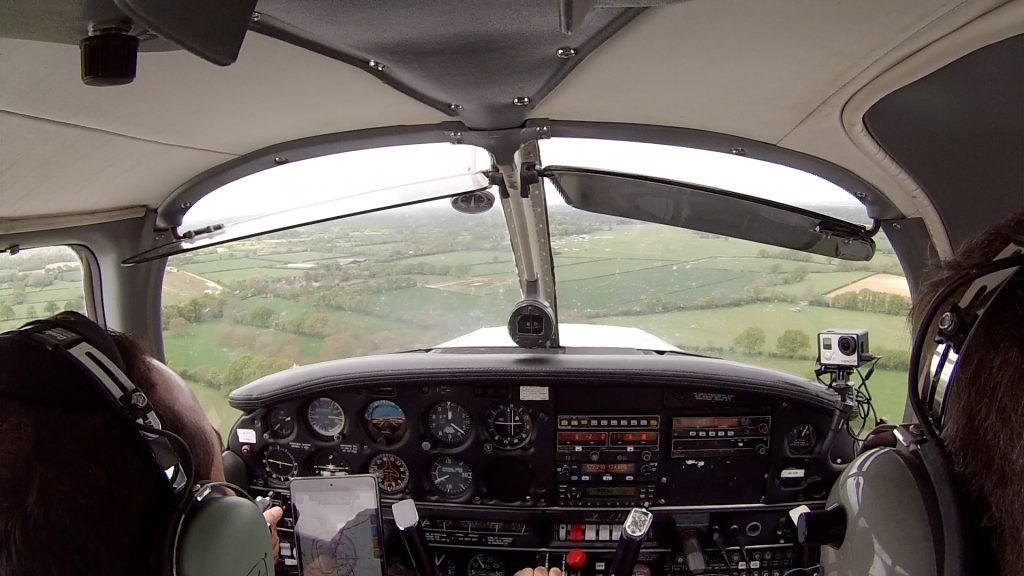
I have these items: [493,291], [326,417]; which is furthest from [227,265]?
[493,291]

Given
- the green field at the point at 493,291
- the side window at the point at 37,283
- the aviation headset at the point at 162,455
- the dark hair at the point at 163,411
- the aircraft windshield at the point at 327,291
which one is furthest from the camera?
the aircraft windshield at the point at 327,291

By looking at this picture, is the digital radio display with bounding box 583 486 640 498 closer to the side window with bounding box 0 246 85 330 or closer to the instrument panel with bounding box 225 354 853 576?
the instrument panel with bounding box 225 354 853 576

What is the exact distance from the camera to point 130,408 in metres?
0.95

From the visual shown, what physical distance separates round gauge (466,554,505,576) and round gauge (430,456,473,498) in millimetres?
261

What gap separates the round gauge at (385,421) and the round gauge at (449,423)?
0.41ft

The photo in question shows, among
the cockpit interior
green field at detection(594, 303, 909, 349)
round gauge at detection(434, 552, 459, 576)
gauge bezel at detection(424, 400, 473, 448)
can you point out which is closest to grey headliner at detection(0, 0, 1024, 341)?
the cockpit interior

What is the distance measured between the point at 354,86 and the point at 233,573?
112 centimetres

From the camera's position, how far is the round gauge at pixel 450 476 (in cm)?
276

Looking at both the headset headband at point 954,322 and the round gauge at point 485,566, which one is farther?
the round gauge at point 485,566

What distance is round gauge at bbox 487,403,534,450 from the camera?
2.69 meters

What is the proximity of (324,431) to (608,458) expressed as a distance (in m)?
1.17

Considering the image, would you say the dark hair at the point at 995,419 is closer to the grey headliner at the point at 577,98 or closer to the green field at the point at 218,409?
the grey headliner at the point at 577,98

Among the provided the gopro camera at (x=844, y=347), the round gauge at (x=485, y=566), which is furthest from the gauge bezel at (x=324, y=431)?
the gopro camera at (x=844, y=347)

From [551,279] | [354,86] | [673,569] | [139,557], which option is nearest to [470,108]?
[354,86]
